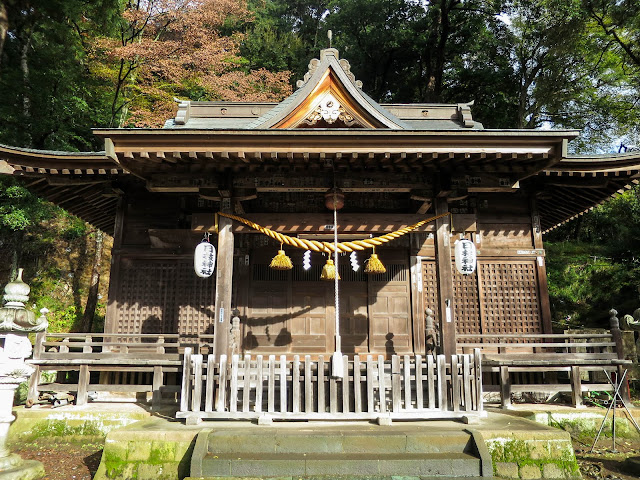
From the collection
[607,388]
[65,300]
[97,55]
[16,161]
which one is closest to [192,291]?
[16,161]

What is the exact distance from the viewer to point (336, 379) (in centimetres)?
638

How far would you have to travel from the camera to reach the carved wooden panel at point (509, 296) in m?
10.1

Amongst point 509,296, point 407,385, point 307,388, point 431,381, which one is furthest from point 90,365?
point 509,296

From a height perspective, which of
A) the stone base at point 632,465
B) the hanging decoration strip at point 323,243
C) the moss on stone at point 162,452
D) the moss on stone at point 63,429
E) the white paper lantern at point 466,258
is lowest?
the stone base at point 632,465

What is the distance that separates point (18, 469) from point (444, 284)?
7.24 m

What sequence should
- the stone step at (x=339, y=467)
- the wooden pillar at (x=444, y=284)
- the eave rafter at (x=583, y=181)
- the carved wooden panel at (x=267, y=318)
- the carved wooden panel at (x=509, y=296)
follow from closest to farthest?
the stone step at (x=339, y=467) → the wooden pillar at (x=444, y=284) → the eave rafter at (x=583, y=181) → the carved wooden panel at (x=509, y=296) → the carved wooden panel at (x=267, y=318)

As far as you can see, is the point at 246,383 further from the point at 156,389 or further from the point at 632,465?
the point at 632,465

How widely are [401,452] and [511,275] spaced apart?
6.41 m

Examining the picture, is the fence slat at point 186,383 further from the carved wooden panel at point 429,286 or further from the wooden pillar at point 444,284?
the carved wooden panel at point 429,286

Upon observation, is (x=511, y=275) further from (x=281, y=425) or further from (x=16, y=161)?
(x=16, y=161)

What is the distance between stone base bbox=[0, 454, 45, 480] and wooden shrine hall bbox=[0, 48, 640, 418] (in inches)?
100

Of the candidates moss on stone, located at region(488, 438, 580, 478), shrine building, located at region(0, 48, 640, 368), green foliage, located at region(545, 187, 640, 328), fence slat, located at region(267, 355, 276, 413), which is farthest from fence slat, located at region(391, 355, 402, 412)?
green foliage, located at region(545, 187, 640, 328)

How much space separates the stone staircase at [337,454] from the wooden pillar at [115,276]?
5334mm

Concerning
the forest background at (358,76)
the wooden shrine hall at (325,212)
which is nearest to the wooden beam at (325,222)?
the wooden shrine hall at (325,212)
